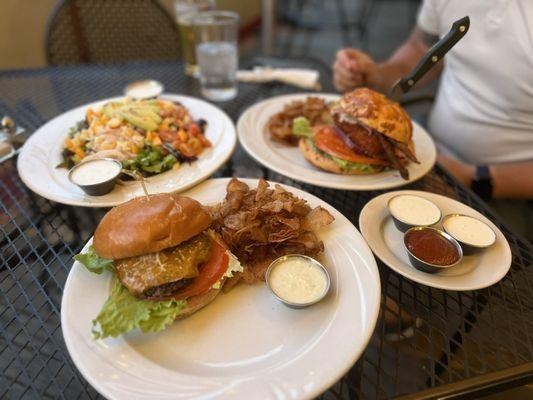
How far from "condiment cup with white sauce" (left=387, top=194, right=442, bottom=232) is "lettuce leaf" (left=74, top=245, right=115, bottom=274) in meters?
1.13

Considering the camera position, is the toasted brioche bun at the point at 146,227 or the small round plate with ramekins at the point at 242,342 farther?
the toasted brioche bun at the point at 146,227

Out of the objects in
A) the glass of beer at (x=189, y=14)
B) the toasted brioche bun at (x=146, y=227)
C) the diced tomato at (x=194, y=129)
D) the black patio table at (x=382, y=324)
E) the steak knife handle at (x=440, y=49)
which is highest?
the steak knife handle at (x=440, y=49)

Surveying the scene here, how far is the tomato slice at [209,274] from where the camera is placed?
4.18ft

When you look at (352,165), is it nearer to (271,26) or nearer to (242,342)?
(242,342)

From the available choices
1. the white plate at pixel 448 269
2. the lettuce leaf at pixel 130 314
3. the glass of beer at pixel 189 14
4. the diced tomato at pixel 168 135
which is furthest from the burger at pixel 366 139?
the glass of beer at pixel 189 14

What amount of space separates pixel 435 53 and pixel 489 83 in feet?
2.25

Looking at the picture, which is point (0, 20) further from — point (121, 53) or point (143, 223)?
point (143, 223)

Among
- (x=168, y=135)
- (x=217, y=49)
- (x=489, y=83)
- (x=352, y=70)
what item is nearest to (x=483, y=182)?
(x=489, y=83)

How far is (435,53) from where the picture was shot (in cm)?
169

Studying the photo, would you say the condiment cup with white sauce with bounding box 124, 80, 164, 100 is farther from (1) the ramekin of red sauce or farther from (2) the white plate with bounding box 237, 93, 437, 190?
(1) the ramekin of red sauce

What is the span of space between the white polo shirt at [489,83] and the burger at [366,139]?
64 cm

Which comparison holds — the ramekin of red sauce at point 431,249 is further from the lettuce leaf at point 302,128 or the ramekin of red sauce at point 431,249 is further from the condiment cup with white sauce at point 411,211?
the lettuce leaf at point 302,128

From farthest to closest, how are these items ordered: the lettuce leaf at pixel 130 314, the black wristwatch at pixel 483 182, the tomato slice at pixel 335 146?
the black wristwatch at pixel 483 182 → the tomato slice at pixel 335 146 → the lettuce leaf at pixel 130 314

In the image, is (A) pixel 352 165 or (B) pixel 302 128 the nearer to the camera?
(A) pixel 352 165
